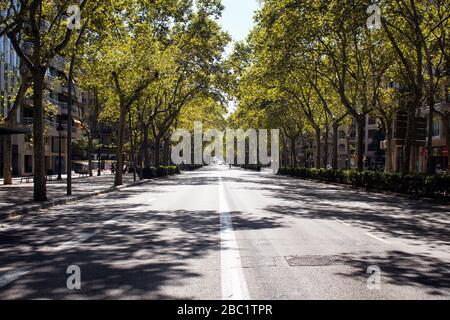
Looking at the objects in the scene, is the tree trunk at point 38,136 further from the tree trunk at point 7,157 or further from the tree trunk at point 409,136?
the tree trunk at point 409,136

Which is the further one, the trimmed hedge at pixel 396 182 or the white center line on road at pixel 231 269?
the trimmed hedge at pixel 396 182

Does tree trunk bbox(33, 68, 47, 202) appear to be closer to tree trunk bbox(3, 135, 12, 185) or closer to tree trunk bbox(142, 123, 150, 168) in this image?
tree trunk bbox(3, 135, 12, 185)

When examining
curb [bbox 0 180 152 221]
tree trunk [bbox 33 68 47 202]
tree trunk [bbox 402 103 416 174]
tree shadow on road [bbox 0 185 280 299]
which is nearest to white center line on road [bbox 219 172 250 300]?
tree shadow on road [bbox 0 185 280 299]

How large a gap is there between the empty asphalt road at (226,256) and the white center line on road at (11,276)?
1 cm

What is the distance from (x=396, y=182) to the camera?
1051 inches

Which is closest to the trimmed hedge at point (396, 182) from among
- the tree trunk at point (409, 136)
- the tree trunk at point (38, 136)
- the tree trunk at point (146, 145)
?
the tree trunk at point (409, 136)

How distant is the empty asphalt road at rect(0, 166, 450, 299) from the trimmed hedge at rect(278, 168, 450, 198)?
26.3 ft

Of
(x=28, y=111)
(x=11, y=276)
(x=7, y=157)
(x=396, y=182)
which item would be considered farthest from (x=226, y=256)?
(x=28, y=111)

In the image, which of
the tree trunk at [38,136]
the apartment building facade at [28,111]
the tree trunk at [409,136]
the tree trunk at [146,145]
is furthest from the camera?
the tree trunk at [146,145]

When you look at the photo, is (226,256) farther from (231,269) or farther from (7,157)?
(7,157)

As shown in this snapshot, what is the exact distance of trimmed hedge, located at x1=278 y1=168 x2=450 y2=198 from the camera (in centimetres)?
2216

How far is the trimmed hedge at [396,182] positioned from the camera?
22159 millimetres
